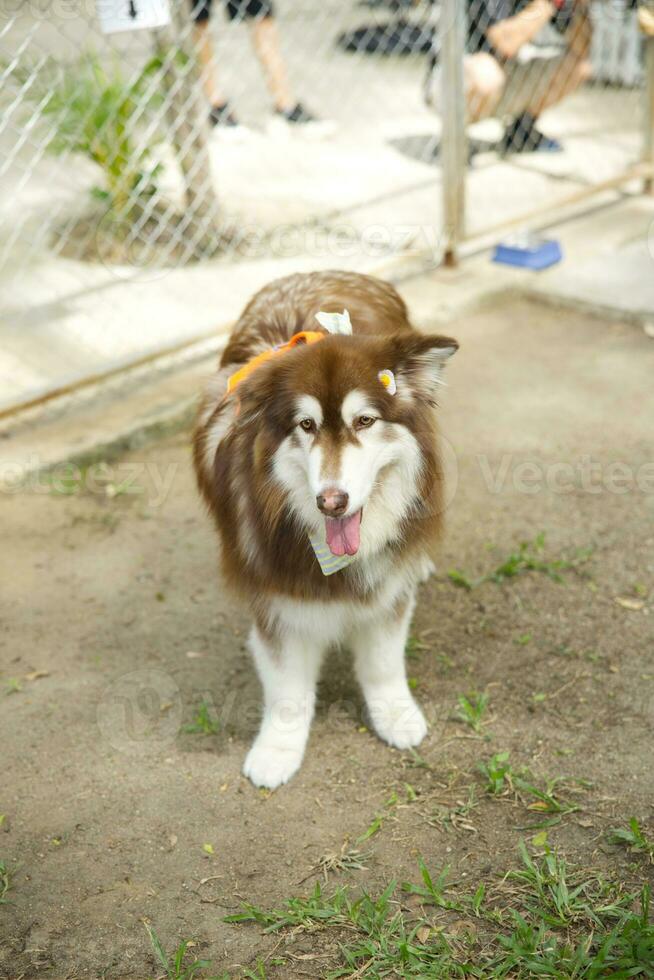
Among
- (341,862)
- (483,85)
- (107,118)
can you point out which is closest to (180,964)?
(341,862)

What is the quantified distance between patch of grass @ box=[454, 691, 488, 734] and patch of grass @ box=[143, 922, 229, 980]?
1.00 metres

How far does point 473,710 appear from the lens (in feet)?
9.31

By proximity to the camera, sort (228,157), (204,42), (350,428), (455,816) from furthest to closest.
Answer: (228,157), (204,42), (455,816), (350,428)

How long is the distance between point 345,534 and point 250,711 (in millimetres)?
888

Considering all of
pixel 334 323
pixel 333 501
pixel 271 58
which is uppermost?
pixel 334 323

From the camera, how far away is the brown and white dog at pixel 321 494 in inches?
87.1

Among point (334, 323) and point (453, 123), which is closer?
point (334, 323)

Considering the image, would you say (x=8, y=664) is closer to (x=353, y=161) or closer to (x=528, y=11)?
(x=353, y=161)

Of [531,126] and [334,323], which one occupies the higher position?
[334,323]

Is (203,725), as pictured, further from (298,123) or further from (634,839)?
(298,123)

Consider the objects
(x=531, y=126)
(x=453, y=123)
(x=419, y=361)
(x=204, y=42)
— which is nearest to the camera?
(x=419, y=361)

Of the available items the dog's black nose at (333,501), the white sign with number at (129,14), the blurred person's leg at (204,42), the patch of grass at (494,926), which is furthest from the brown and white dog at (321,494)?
A: the blurred person's leg at (204,42)

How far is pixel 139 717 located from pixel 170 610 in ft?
1.72

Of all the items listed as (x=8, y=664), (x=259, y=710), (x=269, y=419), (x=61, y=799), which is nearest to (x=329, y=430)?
(x=269, y=419)
